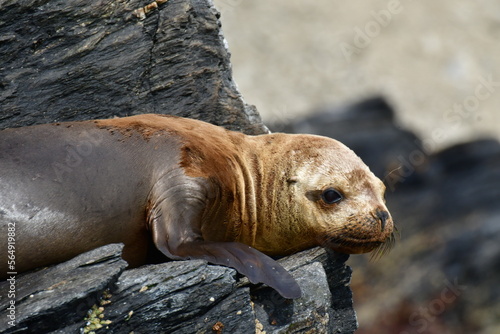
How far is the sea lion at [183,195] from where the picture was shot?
601 centimetres

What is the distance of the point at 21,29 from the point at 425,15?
82.8ft

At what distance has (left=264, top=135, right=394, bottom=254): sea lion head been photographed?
706 cm

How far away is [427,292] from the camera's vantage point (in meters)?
16.4

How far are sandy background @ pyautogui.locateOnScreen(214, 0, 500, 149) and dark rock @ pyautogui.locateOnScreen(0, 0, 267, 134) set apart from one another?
16.6 m

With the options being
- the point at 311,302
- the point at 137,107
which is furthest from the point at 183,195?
the point at 137,107

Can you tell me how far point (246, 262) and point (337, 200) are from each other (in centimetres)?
143

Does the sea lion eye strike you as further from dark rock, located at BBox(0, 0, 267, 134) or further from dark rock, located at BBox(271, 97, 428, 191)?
dark rock, located at BBox(271, 97, 428, 191)

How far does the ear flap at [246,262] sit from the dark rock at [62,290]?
52 cm

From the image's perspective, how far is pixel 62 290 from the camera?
5445mm

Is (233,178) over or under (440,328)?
over

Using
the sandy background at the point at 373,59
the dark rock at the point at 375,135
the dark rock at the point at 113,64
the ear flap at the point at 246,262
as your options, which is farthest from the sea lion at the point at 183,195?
the sandy background at the point at 373,59

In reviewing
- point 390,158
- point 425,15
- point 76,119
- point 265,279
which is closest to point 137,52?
point 76,119

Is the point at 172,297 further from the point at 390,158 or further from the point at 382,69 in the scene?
the point at 382,69

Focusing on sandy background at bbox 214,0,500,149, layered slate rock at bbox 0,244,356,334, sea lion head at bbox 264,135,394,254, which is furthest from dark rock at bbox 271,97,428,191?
layered slate rock at bbox 0,244,356,334
